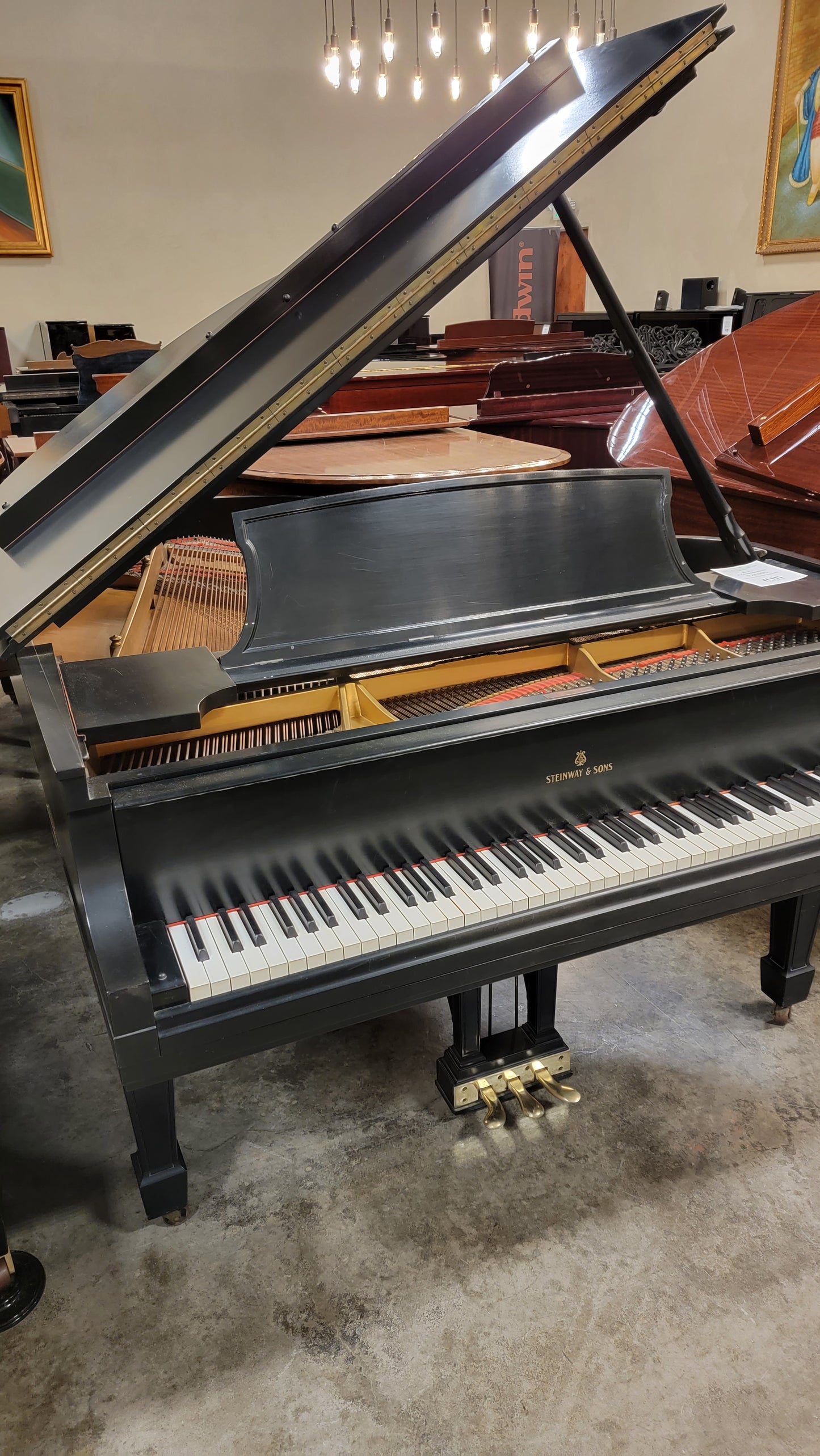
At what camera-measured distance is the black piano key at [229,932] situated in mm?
1646

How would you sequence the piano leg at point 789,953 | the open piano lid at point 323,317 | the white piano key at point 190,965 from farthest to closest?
the piano leg at point 789,953
the open piano lid at point 323,317
the white piano key at point 190,965

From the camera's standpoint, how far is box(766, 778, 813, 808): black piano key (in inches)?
83.0

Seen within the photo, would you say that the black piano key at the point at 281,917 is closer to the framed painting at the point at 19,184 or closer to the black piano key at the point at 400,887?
the black piano key at the point at 400,887

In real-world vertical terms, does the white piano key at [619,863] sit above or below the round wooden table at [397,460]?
below

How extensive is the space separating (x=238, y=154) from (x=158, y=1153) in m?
10.2

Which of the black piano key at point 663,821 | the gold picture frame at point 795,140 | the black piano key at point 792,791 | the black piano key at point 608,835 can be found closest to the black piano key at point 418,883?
the black piano key at point 608,835

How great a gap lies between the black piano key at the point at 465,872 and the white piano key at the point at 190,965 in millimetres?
536

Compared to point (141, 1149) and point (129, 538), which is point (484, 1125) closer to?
point (141, 1149)

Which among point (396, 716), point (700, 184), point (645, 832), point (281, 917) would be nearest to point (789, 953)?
point (645, 832)

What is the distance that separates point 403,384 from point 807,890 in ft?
13.2

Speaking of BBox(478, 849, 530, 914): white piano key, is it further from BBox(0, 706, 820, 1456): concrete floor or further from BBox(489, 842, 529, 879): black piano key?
BBox(0, 706, 820, 1456): concrete floor

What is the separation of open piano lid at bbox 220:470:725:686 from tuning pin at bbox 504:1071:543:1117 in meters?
1.04

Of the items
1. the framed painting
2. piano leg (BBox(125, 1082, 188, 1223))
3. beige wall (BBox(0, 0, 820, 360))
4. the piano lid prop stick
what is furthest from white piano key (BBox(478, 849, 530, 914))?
the framed painting

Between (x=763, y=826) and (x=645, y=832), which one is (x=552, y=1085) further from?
(x=763, y=826)
